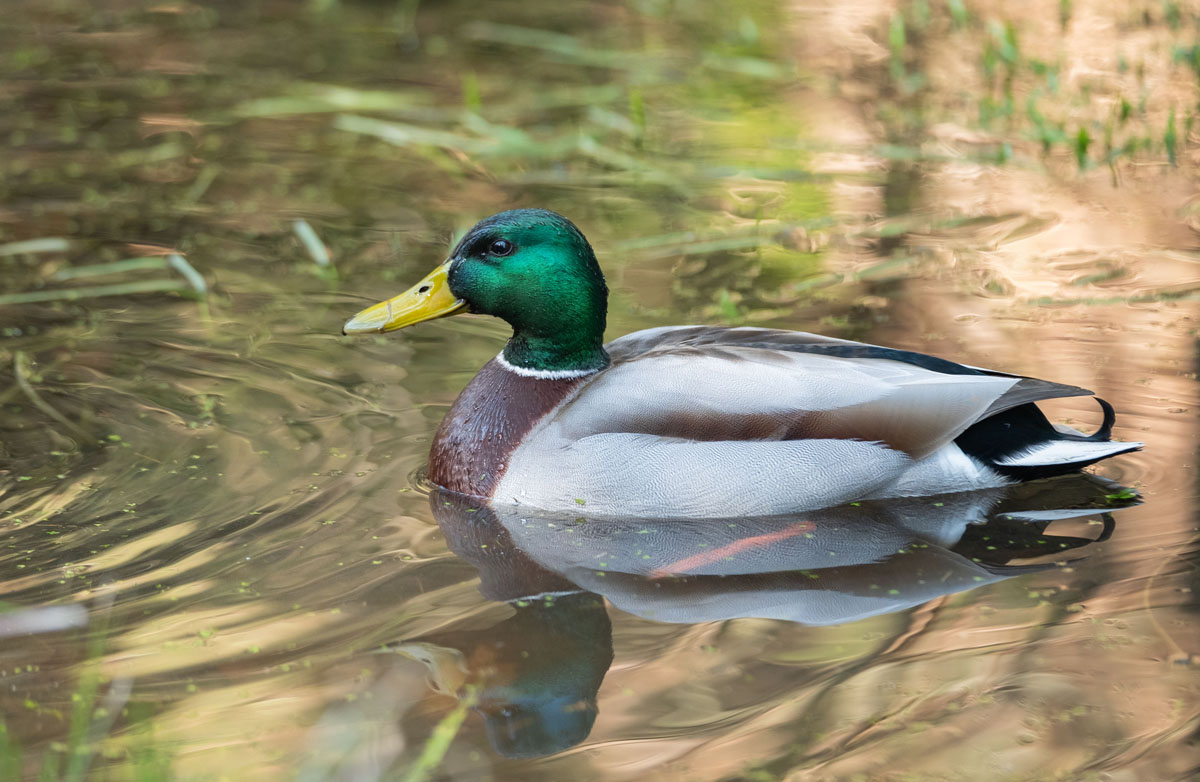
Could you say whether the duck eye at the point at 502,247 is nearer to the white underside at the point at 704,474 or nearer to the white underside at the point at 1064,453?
the white underside at the point at 704,474

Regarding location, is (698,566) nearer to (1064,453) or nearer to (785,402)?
(785,402)

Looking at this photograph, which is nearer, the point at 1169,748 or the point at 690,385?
the point at 1169,748

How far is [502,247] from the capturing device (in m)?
4.66

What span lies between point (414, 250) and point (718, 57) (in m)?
3.59

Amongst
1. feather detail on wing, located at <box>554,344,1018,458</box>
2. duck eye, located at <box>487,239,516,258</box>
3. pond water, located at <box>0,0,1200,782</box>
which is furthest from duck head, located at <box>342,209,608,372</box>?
pond water, located at <box>0,0,1200,782</box>

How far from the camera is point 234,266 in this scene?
6523mm

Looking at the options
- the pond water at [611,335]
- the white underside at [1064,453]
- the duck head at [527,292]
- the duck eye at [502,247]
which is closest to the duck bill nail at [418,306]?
the duck head at [527,292]

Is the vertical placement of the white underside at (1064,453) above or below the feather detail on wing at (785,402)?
below

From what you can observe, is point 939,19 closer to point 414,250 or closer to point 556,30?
point 556,30

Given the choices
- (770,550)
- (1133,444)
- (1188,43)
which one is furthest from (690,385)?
(1188,43)

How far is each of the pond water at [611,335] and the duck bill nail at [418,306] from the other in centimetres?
47

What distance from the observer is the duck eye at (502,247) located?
466cm

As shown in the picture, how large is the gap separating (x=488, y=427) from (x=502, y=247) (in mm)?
571

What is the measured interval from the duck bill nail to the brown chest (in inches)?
10.6
